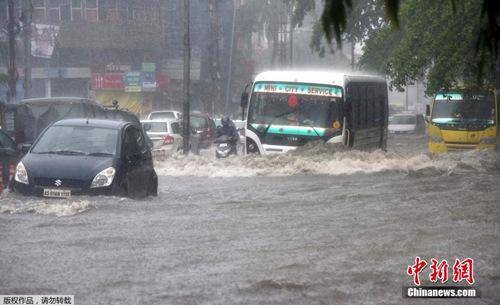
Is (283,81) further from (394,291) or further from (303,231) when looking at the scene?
(394,291)

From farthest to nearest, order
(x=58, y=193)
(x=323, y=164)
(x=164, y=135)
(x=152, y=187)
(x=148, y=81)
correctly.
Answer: (x=148, y=81) → (x=164, y=135) → (x=323, y=164) → (x=152, y=187) → (x=58, y=193)

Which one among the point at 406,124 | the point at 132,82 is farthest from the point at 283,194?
the point at 132,82

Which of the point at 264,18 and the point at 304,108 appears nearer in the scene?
the point at 304,108

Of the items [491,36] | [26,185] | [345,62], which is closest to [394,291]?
[491,36]

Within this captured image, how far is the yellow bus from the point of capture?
27797 mm

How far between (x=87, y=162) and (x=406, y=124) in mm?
42828

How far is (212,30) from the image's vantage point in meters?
52.8

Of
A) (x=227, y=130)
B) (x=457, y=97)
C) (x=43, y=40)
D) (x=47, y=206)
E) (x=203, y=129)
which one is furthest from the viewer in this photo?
(x=43, y=40)

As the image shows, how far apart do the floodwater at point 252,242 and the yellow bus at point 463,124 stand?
998 cm

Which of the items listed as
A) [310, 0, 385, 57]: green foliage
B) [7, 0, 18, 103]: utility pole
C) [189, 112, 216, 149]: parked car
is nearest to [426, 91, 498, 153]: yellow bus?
[189, 112, 216, 149]: parked car

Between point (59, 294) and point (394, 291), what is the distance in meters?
2.85

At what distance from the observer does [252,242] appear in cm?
1027

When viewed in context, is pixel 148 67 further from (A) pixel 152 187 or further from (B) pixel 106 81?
(A) pixel 152 187

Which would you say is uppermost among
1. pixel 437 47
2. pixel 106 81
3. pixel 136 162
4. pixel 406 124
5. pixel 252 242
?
pixel 437 47
